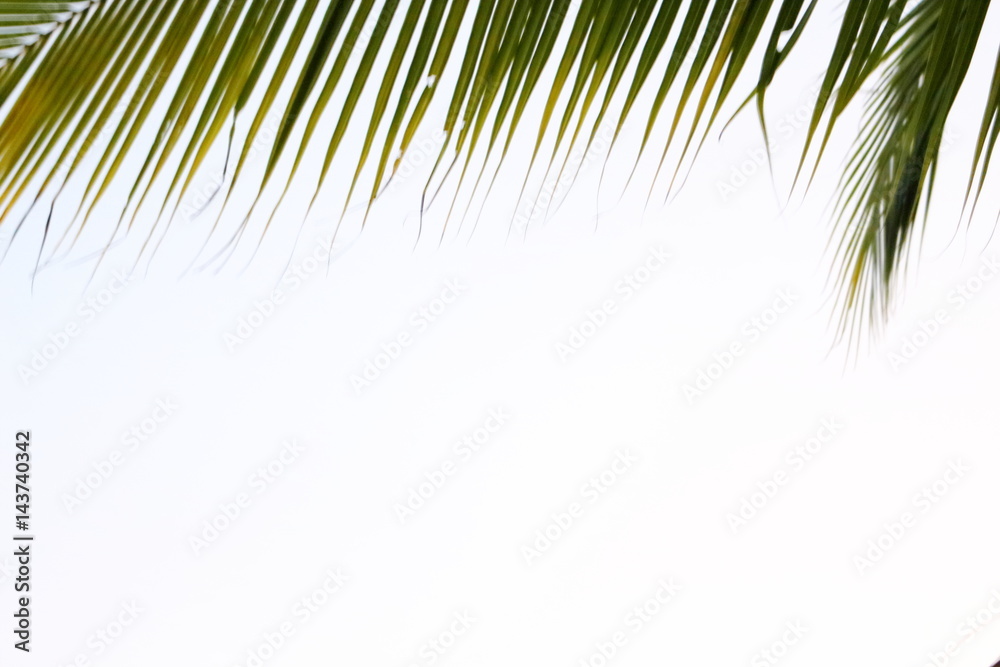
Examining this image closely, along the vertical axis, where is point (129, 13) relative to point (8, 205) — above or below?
above

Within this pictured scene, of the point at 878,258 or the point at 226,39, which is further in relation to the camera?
the point at 878,258

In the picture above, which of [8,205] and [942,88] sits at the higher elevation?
[942,88]

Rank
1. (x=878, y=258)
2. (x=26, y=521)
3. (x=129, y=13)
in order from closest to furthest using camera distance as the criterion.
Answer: (x=129, y=13) → (x=878, y=258) → (x=26, y=521)

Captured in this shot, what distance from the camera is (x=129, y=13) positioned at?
0.40 metres

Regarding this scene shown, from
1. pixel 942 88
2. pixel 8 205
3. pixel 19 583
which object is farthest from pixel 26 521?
pixel 942 88

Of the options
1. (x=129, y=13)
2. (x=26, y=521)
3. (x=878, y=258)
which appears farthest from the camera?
(x=26, y=521)

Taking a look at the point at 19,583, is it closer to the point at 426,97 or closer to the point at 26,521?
the point at 26,521

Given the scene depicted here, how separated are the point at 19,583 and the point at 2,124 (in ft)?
9.46

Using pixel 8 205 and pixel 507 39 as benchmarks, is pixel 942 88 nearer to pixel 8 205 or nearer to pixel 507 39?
pixel 507 39

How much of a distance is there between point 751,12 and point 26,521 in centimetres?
301

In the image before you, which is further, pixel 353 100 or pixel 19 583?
pixel 19 583

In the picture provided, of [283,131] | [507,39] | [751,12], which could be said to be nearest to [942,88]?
[751,12]

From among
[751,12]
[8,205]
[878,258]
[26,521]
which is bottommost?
[26,521]

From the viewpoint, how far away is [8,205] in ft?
1.36
